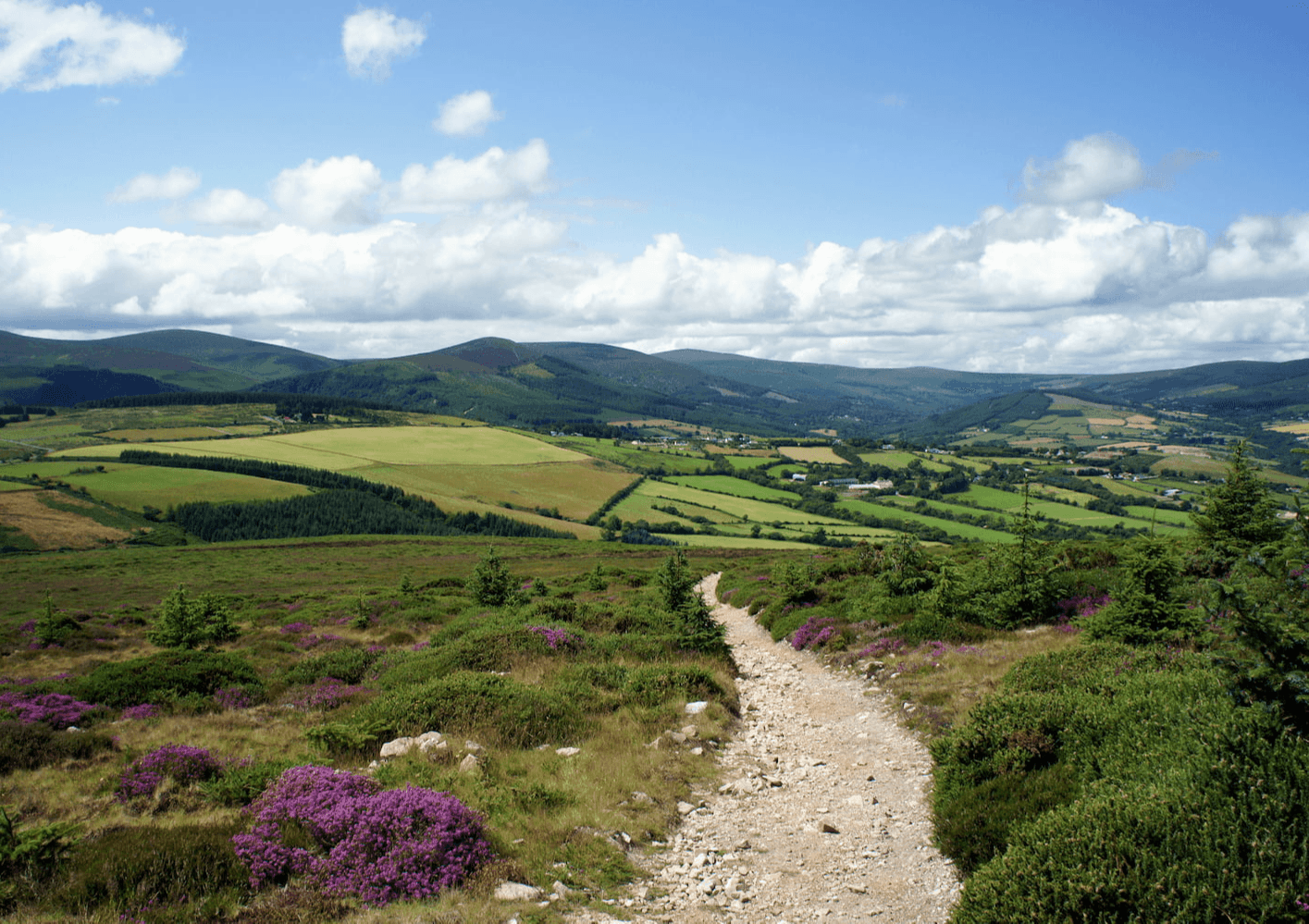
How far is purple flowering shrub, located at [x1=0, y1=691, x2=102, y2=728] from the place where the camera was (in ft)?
49.1

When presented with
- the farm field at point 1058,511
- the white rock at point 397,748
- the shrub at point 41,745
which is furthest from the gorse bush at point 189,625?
the farm field at point 1058,511

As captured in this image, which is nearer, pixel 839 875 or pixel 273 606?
pixel 839 875

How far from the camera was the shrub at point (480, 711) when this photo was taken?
1388cm

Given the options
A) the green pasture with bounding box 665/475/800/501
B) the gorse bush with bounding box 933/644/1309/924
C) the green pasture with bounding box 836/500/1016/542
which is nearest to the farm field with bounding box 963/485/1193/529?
the green pasture with bounding box 836/500/1016/542

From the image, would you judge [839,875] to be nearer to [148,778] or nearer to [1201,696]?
[1201,696]

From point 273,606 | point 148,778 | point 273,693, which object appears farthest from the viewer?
point 273,606

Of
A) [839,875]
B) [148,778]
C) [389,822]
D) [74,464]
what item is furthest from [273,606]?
[74,464]

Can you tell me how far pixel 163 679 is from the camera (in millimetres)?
18156

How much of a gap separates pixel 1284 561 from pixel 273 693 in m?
22.0

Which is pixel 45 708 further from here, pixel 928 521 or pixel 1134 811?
pixel 928 521

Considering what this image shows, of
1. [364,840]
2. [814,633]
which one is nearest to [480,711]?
[364,840]

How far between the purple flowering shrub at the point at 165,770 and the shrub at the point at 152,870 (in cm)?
228

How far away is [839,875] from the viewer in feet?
29.1

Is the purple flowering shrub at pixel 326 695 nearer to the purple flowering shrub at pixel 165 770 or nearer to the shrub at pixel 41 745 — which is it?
the shrub at pixel 41 745
